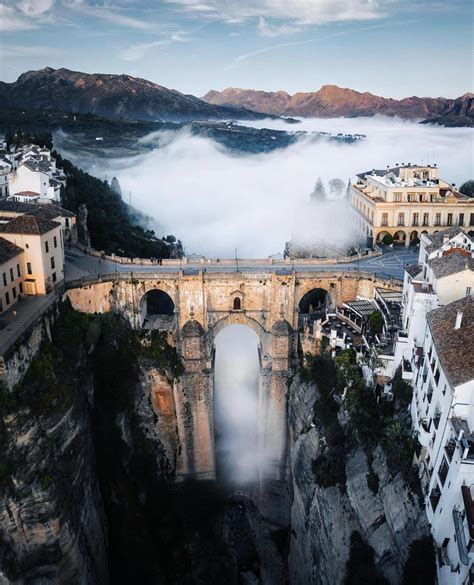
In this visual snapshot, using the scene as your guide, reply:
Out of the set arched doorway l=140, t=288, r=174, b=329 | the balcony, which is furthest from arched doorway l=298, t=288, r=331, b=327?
the balcony

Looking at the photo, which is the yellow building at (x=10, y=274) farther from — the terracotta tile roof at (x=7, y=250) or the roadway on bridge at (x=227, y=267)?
the roadway on bridge at (x=227, y=267)

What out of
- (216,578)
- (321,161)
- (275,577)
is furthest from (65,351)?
(321,161)

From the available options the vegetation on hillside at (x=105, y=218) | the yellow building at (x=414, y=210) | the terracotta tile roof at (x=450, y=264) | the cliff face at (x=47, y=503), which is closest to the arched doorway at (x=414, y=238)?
the yellow building at (x=414, y=210)

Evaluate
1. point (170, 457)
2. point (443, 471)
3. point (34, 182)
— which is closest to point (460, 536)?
point (443, 471)

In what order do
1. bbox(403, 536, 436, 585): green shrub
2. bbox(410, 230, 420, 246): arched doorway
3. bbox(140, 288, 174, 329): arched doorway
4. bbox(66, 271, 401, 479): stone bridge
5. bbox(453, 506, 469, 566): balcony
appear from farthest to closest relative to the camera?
bbox(410, 230, 420, 246): arched doorway
bbox(140, 288, 174, 329): arched doorway
bbox(66, 271, 401, 479): stone bridge
bbox(403, 536, 436, 585): green shrub
bbox(453, 506, 469, 566): balcony

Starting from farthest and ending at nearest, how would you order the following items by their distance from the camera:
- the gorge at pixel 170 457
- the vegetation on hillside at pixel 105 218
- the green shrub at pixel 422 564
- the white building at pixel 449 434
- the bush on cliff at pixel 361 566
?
1. the vegetation on hillside at pixel 105 218
2. the gorge at pixel 170 457
3. the bush on cliff at pixel 361 566
4. the green shrub at pixel 422 564
5. the white building at pixel 449 434

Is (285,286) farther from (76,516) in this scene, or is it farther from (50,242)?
(76,516)

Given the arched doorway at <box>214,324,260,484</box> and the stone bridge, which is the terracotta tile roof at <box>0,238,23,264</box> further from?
the arched doorway at <box>214,324,260,484</box>
